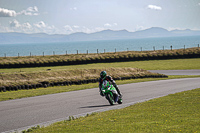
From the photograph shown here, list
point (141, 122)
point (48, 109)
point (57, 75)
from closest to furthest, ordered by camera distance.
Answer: point (141, 122)
point (48, 109)
point (57, 75)

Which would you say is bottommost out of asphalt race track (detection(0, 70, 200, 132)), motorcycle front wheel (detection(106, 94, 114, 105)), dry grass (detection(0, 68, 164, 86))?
asphalt race track (detection(0, 70, 200, 132))

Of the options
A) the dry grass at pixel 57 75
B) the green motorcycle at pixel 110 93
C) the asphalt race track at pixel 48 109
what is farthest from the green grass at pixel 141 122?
the dry grass at pixel 57 75

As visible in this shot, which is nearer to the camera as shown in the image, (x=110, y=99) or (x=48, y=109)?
(x=48, y=109)

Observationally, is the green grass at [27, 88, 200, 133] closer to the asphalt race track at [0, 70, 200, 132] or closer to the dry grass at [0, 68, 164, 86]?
the asphalt race track at [0, 70, 200, 132]

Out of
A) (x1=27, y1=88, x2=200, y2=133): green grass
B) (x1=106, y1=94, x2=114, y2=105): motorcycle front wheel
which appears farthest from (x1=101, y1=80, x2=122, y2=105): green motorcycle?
(x1=27, y1=88, x2=200, y2=133): green grass

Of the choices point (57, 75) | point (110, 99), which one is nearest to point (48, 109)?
point (110, 99)

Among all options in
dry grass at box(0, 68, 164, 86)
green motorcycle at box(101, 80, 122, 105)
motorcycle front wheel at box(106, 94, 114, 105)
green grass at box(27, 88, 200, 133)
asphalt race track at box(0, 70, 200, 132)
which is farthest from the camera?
dry grass at box(0, 68, 164, 86)

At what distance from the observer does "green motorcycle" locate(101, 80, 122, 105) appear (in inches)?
604

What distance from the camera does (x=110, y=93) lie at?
15625 millimetres

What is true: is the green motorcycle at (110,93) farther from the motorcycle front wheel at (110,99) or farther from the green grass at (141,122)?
the green grass at (141,122)

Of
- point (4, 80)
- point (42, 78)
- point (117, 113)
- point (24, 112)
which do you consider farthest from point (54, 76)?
point (117, 113)

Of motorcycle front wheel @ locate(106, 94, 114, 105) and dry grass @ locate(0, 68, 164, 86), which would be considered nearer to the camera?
motorcycle front wheel @ locate(106, 94, 114, 105)

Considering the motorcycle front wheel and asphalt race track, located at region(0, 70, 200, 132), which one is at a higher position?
the motorcycle front wheel

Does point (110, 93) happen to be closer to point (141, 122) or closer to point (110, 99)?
A: point (110, 99)
